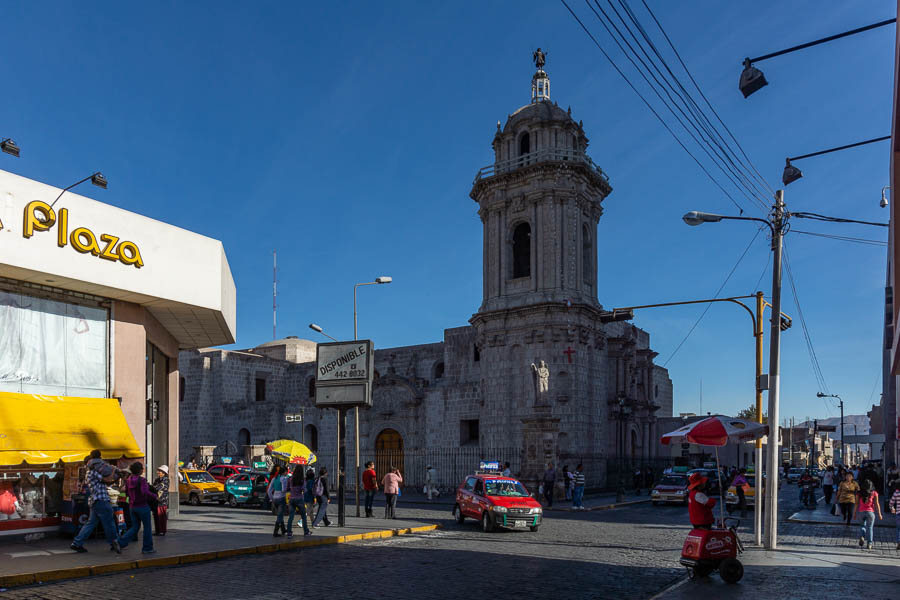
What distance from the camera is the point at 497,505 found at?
63.5 feet

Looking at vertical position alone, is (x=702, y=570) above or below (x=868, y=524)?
above

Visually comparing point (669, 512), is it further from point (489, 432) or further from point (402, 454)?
point (402, 454)

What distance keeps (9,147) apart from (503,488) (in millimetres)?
14398

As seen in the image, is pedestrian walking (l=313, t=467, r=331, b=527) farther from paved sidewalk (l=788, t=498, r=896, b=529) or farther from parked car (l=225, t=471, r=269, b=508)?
paved sidewalk (l=788, t=498, r=896, b=529)

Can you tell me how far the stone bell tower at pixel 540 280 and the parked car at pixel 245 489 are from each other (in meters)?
14.1

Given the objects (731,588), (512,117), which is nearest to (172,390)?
(731,588)

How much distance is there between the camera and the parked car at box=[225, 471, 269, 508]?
94.4 feet

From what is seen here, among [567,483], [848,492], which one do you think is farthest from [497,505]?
[567,483]

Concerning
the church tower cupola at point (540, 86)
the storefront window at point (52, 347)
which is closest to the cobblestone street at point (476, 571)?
the storefront window at point (52, 347)

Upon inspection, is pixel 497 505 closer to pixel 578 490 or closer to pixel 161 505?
pixel 161 505

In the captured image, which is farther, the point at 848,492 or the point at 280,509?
the point at 848,492

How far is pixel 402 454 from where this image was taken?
44.8 meters

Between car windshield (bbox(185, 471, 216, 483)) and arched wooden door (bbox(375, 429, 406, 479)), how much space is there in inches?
606

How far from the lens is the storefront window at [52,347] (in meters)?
15.1
